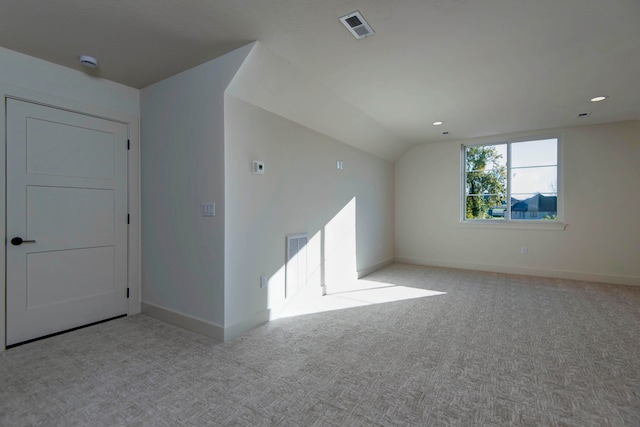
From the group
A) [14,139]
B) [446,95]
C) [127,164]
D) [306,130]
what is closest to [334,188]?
[306,130]

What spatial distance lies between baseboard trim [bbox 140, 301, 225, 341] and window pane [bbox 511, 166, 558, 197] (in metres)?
5.64

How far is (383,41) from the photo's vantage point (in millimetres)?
2494

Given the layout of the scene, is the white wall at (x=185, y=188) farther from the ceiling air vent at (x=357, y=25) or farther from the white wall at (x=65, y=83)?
the ceiling air vent at (x=357, y=25)

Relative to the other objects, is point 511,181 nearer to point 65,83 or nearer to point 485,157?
point 485,157

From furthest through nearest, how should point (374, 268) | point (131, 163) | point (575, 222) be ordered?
point (374, 268), point (575, 222), point (131, 163)

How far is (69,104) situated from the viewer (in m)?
2.93

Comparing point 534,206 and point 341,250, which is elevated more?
point 534,206

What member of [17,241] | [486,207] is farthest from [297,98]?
[486,207]

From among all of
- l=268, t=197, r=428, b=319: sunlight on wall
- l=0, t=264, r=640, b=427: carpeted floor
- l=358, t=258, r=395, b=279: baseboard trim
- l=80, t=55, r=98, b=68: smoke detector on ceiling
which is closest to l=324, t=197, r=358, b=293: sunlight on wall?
l=268, t=197, r=428, b=319: sunlight on wall

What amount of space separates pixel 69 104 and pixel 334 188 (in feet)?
10.5

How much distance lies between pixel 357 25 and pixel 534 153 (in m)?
4.87

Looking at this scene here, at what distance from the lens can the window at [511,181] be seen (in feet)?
17.6

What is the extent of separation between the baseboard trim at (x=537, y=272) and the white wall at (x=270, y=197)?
248 cm

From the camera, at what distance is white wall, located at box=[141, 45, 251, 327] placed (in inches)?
110
